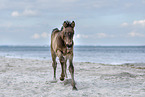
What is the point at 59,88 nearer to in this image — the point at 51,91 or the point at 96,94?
the point at 51,91

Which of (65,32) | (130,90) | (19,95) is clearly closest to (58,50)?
(65,32)

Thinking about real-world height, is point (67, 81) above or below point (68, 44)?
below

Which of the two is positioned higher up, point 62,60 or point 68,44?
point 68,44

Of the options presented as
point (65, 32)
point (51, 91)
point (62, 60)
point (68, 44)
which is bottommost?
point (51, 91)

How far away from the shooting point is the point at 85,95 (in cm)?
656

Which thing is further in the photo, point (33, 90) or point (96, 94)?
point (33, 90)

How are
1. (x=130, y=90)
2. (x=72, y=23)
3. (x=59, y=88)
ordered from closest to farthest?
(x=72, y=23)
(x=130, y=90)
(x=59, y=88)

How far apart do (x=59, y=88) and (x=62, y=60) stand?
136 centimetres

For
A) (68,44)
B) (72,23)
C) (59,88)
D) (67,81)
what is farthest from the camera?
(67,81)

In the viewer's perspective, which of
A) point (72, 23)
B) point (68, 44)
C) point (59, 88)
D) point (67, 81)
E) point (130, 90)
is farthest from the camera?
point (67, 81)

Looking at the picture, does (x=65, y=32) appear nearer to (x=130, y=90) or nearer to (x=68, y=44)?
(x=68, y=44)

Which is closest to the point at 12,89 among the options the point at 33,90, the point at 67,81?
the point at 33,90

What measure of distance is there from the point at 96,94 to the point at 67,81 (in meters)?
2.05

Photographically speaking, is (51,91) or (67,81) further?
(67,81)
